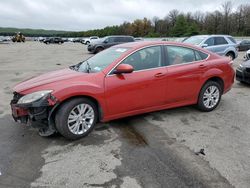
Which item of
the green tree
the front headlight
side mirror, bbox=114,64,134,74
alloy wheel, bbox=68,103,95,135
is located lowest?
alloy wheel, bbox=68,103,95,135

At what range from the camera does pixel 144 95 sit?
15.0 ft

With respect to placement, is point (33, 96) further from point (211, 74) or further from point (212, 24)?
point (212, 24)

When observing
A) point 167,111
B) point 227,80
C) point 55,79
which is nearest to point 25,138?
point 55,79

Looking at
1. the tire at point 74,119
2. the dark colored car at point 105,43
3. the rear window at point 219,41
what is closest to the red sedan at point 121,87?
the tire at point 74,119

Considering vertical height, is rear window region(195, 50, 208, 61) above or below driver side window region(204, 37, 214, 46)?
below

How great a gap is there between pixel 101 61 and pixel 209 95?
96.2 inches

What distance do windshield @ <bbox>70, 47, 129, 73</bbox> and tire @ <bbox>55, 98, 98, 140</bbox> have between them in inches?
27.6

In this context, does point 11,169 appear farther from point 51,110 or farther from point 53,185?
point 51,110

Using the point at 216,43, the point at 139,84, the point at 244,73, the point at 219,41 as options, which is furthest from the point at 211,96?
the point at 219,41

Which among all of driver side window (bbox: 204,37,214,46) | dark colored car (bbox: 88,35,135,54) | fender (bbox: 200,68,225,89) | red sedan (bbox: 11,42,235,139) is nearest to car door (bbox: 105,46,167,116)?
red sedan (bbox: 11,42,235,139)

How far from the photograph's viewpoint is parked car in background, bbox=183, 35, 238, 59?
1278 centimetres

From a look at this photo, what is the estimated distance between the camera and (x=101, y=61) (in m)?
4.80

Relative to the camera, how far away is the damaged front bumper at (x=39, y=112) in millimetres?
3781

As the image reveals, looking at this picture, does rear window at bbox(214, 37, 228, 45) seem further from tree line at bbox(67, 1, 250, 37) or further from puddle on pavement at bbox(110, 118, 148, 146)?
tree line at bbox(67, 1, 250, 37)
